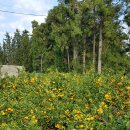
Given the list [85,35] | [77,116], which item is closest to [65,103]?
[77,116]

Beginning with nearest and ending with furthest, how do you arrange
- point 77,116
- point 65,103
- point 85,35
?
point 77,116, point 65,103, point 85,35

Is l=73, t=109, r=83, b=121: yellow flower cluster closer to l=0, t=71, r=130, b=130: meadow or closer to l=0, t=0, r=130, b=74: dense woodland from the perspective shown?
l=0, t=71, r=130, b=130: meadow

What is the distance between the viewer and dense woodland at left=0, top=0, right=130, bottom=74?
5328 centimetres

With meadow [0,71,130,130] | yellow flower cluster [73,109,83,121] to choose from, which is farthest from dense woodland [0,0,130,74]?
yellow flower cluster [73,109,83,121]

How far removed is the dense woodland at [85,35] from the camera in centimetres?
5328

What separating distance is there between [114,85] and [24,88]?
2.17 metres

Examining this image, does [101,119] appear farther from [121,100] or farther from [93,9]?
[93,9]

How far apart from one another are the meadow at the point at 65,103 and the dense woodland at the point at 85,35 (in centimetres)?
3729

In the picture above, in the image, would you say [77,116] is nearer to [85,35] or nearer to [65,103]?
[65,103]

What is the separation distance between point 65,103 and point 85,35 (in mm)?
53452

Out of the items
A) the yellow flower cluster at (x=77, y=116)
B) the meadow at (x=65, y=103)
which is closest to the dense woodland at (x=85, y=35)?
the meadow at (x=65, y=103)

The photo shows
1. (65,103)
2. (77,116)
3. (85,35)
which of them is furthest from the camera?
(85,35)

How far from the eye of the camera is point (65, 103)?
7199 mm

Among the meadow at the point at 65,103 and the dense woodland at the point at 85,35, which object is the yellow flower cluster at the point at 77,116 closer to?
the meadow at the point at 65,103
